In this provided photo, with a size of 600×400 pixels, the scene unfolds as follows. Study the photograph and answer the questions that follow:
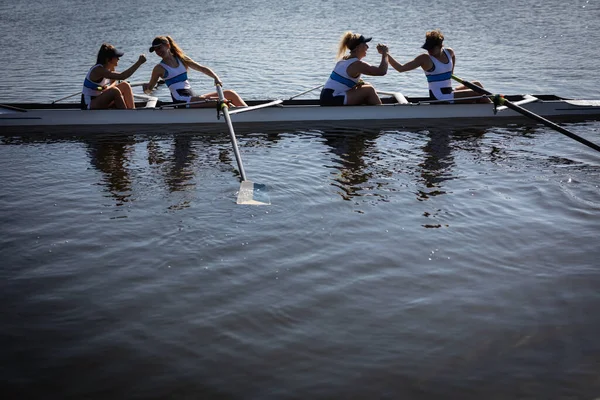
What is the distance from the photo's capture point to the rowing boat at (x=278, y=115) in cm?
1390

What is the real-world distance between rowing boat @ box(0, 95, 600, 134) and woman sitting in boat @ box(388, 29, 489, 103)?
11.0 inches

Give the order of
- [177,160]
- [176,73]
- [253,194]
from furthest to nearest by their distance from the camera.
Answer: [176,73] < [177,160] < [253,194]

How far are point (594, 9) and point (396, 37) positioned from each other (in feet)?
36.8

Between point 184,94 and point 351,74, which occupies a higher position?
point 351,74

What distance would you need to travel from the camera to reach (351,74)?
13.8m

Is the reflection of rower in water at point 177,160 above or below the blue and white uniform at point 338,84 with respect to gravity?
below

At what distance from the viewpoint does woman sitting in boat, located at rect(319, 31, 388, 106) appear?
13453mm

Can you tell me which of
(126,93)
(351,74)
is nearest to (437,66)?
(351,74)

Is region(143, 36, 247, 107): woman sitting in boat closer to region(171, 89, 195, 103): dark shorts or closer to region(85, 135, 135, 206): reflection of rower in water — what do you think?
region(171, 89, 195, 103): dark shorts

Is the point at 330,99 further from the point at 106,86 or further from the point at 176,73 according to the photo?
the point at 106,86

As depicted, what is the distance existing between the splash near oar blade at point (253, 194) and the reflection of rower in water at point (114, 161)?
1.75 m

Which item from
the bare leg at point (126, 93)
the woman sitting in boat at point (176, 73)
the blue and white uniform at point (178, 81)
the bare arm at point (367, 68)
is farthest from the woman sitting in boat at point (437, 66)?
the bare leg at point (126, 93)

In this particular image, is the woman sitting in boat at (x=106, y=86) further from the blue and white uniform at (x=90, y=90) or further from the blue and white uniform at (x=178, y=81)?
the blue and white uniform at (x=178, y=81)

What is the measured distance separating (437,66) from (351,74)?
5.95 feet
